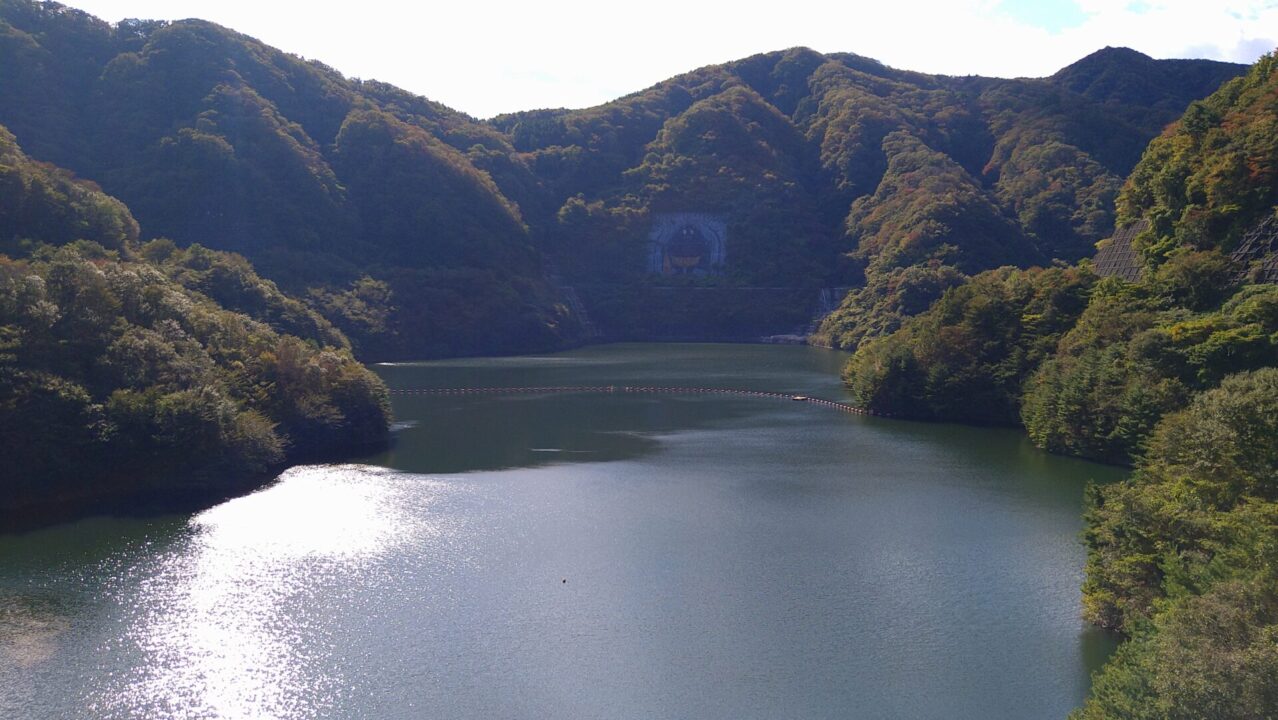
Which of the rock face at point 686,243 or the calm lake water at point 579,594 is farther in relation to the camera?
the rock face at point 686,243

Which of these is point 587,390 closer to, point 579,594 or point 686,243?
point 579,594

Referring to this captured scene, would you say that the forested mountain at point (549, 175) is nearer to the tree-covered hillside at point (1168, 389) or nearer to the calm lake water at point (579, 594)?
the tree-covered hillside at point (1168, 389)

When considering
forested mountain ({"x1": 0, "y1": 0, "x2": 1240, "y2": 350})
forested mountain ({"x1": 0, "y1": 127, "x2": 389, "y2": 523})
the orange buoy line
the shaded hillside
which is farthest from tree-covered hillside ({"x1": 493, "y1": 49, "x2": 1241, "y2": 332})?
forested mountain ({"x1": 0, "y1": 127, "x2": 389, "y2": 523})

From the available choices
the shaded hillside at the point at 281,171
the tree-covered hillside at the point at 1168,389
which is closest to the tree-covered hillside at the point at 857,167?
the shaded hillside at the point at 281,171

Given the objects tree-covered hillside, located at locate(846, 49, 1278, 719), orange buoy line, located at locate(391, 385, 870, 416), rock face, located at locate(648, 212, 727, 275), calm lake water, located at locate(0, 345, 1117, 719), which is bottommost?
calm lake water, located at locate(0, 345, 1117, 719)

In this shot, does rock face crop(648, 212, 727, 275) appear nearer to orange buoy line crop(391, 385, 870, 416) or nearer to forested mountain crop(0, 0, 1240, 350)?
forested mountain crop(0, 0, 1240, 350)

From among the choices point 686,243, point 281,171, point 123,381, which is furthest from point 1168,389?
point 686,243

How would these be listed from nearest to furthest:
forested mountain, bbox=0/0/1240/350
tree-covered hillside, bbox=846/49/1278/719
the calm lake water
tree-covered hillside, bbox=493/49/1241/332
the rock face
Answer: tree-covered hillside, bbox=846/49/1278/719 → the calm lake water → forested mountain, bbox=0/0/1240/350 → tree-covered hillside, bbox=493/49/1241/332 → the rock face
